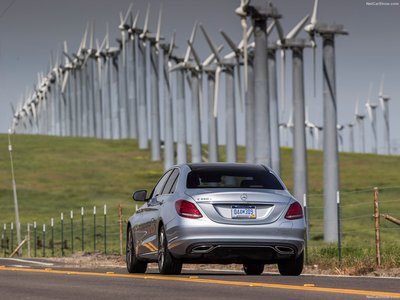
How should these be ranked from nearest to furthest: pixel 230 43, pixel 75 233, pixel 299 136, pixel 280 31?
pixel 299 136, pixel 280 31, pixel 230 43, pixel 75 233

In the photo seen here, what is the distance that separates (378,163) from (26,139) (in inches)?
1552

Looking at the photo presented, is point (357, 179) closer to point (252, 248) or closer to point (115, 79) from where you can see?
point (115, 79)

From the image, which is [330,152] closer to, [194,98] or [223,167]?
[194,98]

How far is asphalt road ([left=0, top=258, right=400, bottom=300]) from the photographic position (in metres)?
13.3

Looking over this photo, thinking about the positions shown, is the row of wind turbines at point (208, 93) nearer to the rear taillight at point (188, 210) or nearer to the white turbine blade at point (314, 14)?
the white turbine blade at point (314, 14)

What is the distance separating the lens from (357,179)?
99812mm

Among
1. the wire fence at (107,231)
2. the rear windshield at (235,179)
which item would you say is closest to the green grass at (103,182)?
the wire fence at (107,231)

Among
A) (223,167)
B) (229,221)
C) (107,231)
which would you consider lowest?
(107,231)

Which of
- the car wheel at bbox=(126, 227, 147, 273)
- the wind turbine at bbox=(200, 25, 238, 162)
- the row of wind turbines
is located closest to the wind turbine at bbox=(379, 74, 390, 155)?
the row of wind turbines

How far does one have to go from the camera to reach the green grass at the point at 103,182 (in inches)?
2704

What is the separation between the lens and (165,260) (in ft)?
58.5

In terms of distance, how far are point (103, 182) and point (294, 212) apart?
81.6 metres

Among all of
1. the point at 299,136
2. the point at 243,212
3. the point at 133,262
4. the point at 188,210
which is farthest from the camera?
the point at 299,136

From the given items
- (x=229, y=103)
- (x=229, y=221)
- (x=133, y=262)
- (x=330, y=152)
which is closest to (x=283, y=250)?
(x=229, y=221)
